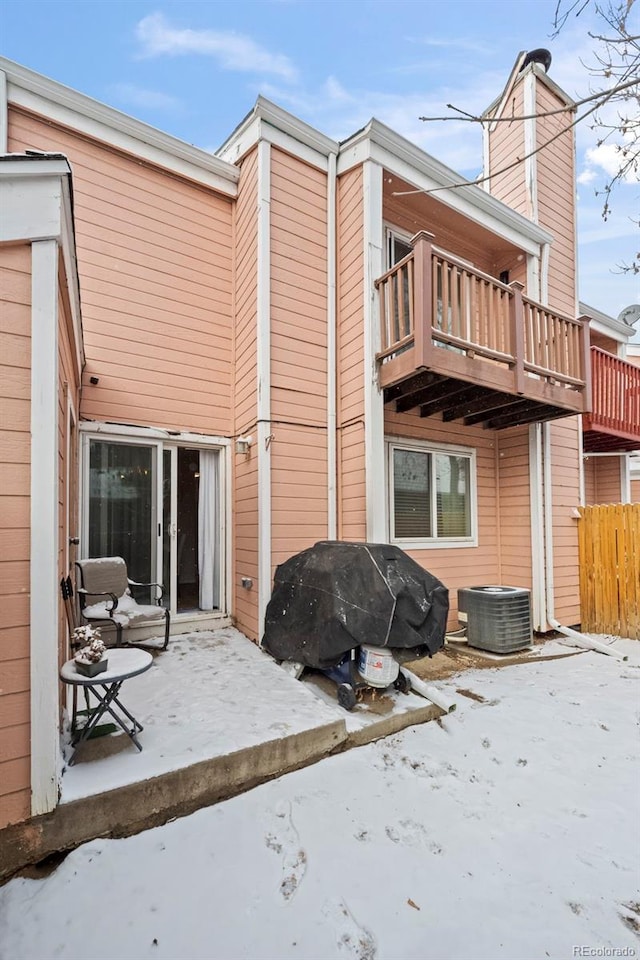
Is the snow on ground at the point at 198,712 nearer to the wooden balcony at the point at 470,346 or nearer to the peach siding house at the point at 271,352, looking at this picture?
the peach siding house at the point at 271,352

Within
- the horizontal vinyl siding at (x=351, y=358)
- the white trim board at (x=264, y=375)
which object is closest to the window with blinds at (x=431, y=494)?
the horizontal vinyl siding at (x=351, y=358)

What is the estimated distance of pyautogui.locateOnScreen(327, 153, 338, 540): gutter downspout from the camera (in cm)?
454

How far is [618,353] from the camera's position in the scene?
8.53 m

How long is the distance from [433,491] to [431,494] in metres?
0.05

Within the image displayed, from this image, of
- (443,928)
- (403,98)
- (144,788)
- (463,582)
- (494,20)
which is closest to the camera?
(443,928)

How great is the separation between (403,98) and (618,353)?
804 centimetres

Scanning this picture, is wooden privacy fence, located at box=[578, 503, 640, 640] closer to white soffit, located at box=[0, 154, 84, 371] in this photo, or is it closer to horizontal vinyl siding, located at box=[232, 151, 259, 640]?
horizontal vinyl siding, located at box=[232, 151, 259, 640]

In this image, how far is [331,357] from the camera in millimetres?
4703

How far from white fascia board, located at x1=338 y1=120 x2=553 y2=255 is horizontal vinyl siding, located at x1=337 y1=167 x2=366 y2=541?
0.22 metres

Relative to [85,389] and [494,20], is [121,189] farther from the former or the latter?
[494,20]

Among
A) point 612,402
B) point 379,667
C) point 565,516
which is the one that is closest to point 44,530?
point 379,667

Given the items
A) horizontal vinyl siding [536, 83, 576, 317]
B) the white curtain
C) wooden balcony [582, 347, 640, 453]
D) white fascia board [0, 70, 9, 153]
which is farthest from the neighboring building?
white fascia board [0, 70, 9, 153]

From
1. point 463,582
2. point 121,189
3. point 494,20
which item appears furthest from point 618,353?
point 121,189

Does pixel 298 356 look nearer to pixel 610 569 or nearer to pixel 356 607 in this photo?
pixel 356 607
